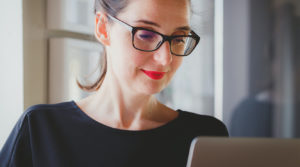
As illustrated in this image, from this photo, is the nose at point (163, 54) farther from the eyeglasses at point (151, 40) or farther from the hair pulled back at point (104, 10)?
the hair pulled back at point (104, 10)

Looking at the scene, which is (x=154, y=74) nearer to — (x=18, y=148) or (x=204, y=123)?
(x=204, y=123)

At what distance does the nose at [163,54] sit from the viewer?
80 cm

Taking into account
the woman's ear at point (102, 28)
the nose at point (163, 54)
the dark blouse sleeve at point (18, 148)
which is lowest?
the dark blouse sleeve at point (18, 148)

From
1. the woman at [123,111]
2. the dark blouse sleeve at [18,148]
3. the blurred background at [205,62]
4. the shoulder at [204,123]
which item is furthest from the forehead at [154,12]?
the dark blouse sleeve at [18,148]

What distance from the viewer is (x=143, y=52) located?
795mm

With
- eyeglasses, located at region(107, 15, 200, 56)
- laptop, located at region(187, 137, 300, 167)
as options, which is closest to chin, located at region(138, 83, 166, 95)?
eyeglasses, located at region(107, 15, 200, 56)

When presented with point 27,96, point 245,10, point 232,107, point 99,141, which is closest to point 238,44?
point 245,10

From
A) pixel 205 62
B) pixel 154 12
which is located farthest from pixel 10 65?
pixel 205 62

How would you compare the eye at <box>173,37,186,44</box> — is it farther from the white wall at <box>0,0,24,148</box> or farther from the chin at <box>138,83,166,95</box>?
the white wall at <box>0,0,24,148</box>

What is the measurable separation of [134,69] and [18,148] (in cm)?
43

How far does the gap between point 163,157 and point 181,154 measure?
0.21 ft

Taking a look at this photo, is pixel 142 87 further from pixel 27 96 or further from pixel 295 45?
pixel 295 45

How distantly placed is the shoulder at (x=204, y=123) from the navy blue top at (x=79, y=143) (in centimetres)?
7

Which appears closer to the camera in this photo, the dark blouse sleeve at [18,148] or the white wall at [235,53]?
the dark blouse sleeve at [18,148]
